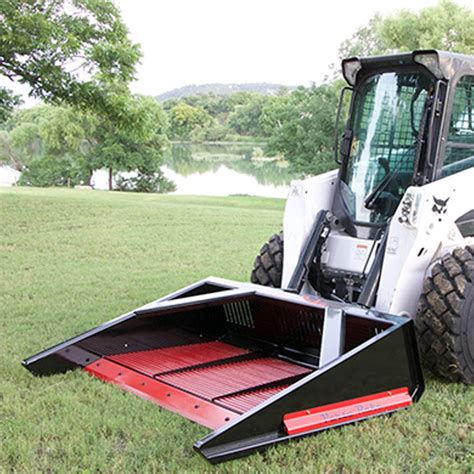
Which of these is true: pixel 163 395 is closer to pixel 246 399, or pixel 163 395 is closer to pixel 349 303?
pixel 246 399

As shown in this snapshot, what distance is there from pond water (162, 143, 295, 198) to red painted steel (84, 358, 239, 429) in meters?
22.9

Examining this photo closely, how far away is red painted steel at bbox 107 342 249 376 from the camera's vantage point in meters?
4.54

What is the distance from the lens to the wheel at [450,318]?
436 cm

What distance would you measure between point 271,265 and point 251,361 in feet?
3.51

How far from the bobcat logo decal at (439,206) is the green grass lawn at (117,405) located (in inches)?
41.8

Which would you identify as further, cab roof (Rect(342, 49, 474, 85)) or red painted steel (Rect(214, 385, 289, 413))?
cab roof (Rect(342, 49, 474, 85))

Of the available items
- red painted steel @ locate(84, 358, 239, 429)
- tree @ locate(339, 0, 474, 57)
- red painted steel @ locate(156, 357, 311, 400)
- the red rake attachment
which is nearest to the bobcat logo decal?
the red rake attachment

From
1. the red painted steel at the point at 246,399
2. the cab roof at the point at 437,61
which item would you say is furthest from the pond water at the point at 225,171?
the red painted steel at the point at 246,399

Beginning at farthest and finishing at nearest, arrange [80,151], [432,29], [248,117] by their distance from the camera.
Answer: [248,117]
[80,151]
[432,29]

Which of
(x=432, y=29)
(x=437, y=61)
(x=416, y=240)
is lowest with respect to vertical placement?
(x=416, y=240)

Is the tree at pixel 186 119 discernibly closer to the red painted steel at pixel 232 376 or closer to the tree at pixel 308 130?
the tree at pixel 308 130

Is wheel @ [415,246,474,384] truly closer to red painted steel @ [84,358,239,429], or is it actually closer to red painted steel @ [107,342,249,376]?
red painted steel @ [107,342,249,376]

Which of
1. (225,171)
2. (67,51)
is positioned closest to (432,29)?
(225,171)

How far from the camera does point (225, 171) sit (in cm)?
3875
